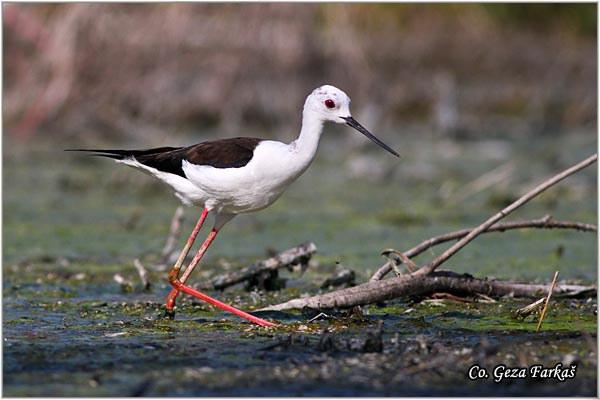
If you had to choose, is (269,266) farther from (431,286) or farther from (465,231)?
(465,231)

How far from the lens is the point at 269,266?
255 inches

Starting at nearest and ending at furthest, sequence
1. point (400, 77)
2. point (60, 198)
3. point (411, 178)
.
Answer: point (60, 198), point (411, 178), point (400, 77)

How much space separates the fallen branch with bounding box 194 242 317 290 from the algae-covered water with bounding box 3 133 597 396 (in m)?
0.12

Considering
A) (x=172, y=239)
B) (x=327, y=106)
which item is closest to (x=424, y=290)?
(x=327, y=106)

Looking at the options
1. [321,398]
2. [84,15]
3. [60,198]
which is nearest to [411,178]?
[60,198]

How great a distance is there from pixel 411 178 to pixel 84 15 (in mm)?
4643

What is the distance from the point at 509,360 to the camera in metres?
4.78

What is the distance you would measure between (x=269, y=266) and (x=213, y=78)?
780 cm

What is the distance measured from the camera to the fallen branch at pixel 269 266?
21.0ft

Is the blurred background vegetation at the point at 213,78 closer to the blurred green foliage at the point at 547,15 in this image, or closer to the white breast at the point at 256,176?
the blurred green foliage at the point at 547,15

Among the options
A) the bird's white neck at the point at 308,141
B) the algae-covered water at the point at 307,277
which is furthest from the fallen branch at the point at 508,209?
the bird's white neck at the point at 308,141

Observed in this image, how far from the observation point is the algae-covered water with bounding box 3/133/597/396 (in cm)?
456

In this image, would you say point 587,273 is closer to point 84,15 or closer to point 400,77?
point 84,15

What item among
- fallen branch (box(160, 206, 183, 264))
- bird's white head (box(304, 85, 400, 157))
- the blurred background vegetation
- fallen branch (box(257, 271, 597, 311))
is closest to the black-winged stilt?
bird's white head (box(304, 85, 400, 157))
